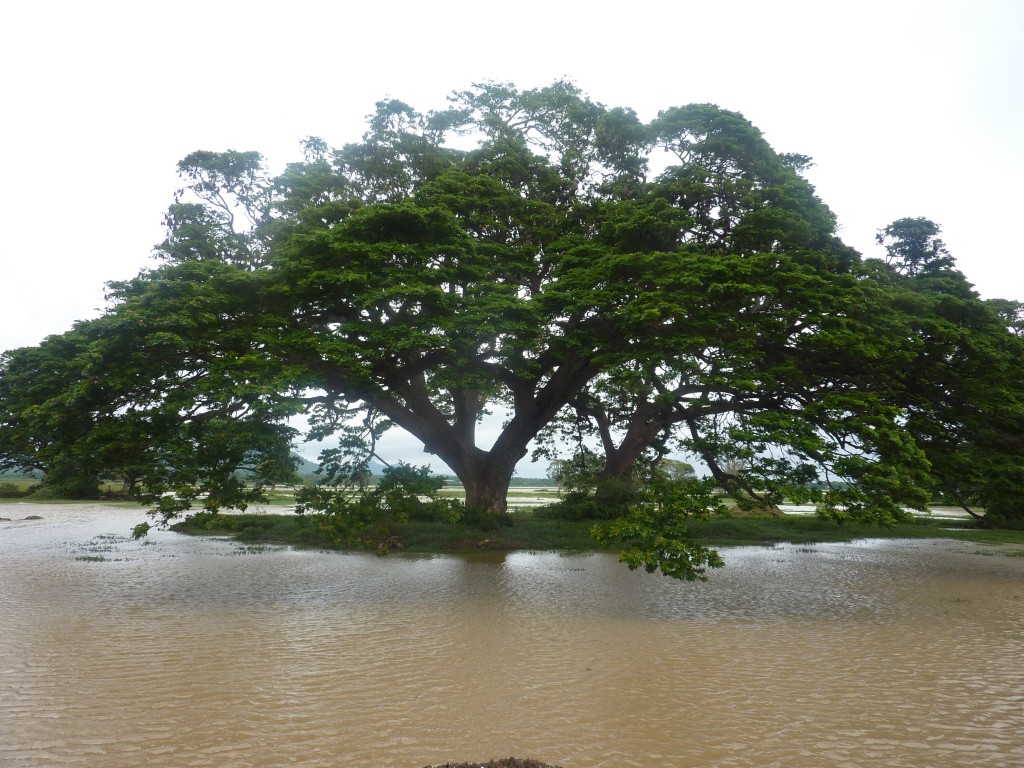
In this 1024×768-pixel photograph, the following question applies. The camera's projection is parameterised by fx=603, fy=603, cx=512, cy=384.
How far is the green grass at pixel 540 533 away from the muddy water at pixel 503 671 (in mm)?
3580

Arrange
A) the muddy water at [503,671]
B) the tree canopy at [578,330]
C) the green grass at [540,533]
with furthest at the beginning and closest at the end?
the green grass at [540,533] → the tree canopy at [578,330] → the muddy water at [503,671]

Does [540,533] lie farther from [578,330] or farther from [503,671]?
[503,671]

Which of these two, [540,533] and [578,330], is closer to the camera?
[578,330]

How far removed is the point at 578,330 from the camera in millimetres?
13484

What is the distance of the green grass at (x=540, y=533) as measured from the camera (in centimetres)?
1772

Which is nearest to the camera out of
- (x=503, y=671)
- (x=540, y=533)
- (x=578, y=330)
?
(x=503, y=671)

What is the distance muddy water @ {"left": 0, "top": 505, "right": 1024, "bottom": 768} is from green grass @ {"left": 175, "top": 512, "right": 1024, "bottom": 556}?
358cm

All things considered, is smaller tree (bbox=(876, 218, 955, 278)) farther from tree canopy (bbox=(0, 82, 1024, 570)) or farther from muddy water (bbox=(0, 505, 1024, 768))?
muddy water (bbox=(0, 505, 1024, 768))

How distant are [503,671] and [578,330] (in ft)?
27.6

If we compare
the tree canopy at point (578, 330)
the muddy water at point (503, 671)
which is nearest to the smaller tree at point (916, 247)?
the tree canopy at point (578, 330)

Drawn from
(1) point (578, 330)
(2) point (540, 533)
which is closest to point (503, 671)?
(1) point (578, 330)

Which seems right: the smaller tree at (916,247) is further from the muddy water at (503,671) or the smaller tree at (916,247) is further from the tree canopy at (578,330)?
the muddy water at (503,671)

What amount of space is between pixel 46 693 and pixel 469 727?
4018mm

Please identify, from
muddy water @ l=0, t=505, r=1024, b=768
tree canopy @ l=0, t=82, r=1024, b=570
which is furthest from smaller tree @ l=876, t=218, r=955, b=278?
muddy water @ l=0, t=505, r=1024, b=768
